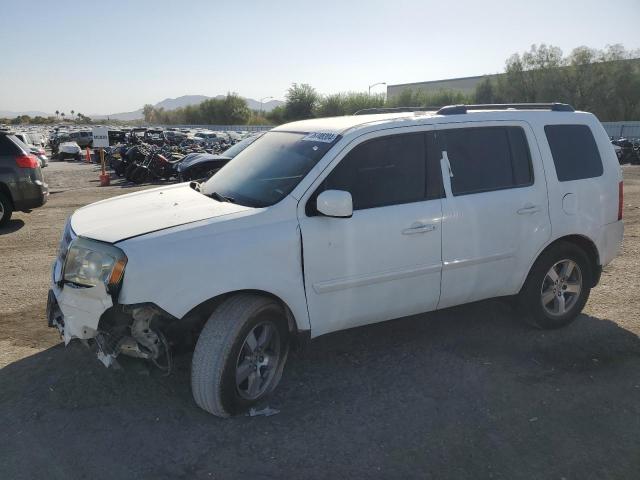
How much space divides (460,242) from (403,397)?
1200 mm

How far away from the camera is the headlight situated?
9.71ft

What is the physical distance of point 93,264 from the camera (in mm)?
3094

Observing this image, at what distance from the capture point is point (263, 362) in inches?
137

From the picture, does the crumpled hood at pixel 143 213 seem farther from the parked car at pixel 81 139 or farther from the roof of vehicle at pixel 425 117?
the parked car at pixel 81 139

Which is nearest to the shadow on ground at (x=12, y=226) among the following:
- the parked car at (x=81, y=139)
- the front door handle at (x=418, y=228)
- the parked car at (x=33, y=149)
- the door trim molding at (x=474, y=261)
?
the parked car at (x=33, y=149)

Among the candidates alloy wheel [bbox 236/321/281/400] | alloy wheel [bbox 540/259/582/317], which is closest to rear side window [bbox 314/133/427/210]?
alloy wheel [bbox 236/321/281/400]

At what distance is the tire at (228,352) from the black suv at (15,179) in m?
7.75

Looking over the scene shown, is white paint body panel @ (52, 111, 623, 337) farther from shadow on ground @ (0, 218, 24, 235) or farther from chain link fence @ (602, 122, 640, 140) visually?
chain link fence @ (602, 122, 640, 140)

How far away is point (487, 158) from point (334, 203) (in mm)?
1570

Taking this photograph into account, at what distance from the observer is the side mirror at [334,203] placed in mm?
3252

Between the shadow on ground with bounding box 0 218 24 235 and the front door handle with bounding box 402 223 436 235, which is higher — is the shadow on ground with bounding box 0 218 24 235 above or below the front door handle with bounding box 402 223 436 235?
below

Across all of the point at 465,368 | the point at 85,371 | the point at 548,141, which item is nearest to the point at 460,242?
the point at 465,368

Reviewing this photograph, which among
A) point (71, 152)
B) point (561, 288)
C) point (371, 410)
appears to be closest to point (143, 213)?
point (371, 410)

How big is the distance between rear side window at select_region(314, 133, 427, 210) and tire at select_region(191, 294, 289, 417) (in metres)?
0.90
